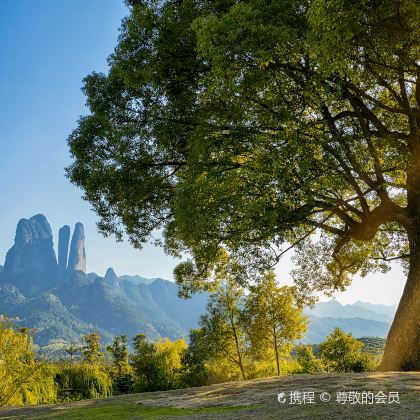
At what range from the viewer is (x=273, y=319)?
2580 centimetres

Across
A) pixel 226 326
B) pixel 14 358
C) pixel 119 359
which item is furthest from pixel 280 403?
pixel 119 359

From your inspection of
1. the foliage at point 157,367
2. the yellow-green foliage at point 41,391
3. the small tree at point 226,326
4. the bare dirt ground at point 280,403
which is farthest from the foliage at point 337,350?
the bare dirt ground at point 280,403

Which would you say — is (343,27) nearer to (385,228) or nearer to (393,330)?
(393,330)

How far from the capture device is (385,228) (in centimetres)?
1520

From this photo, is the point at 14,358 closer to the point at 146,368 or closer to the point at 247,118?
the point at 247,118

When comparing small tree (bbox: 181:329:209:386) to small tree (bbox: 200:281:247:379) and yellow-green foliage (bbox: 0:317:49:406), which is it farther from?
yellow-green foliage (bbox: 0:317:49:406)

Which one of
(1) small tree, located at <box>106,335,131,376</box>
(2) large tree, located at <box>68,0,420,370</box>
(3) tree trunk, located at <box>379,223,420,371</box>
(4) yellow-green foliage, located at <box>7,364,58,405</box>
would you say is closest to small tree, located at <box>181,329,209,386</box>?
(1) small tree, located at <box>106,335,131,376</box>

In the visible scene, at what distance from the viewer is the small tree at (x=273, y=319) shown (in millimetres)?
25766

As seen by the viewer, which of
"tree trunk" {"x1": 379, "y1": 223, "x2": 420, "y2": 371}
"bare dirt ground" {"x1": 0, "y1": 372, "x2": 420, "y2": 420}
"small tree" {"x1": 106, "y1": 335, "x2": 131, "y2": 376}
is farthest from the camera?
"small tree" {"x1": 106, "y1": 335, "x2": 131, "y2": 376}

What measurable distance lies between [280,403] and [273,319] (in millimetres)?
20184

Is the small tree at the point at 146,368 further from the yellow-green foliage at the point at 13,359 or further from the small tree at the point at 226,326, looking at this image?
the yellow-green foliage at the point at 13,359

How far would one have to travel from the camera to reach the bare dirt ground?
5.18m

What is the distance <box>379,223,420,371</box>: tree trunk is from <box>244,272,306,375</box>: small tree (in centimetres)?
1482

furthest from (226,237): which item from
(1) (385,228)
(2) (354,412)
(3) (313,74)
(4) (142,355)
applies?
(4) (142,355)
